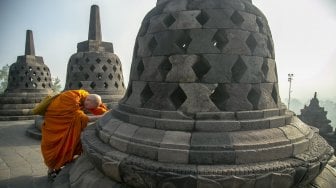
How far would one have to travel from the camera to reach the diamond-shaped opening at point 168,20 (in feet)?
9.77

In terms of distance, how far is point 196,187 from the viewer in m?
2.14

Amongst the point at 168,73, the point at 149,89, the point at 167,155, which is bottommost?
the point at 167,155

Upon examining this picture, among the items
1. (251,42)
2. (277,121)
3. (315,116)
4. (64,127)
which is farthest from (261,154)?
(315,116)

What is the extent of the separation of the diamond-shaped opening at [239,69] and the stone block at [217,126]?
55 cm

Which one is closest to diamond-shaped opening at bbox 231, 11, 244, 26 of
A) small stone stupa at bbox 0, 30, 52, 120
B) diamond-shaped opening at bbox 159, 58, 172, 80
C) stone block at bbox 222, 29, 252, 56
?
stone block at bbox 222, 29, 252, 56

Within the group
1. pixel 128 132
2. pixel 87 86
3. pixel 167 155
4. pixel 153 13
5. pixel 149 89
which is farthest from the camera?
pixel 87 86

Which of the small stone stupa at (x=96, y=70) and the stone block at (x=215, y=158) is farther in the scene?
the small stone stupa at (x=96, y=70)

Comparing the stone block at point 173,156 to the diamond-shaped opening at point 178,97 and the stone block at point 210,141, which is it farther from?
the diamond-shaped opening at point 178,97

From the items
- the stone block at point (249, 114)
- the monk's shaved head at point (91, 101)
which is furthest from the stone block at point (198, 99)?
the monk's shaved head at point (91, 101)

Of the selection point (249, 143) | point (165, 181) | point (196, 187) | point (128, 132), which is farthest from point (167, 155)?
point (249, 143)

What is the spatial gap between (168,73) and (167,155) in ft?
3.20

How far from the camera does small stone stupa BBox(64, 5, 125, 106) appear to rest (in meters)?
7.98

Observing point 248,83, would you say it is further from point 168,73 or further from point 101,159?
point 101,159

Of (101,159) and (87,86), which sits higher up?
(87,86)
